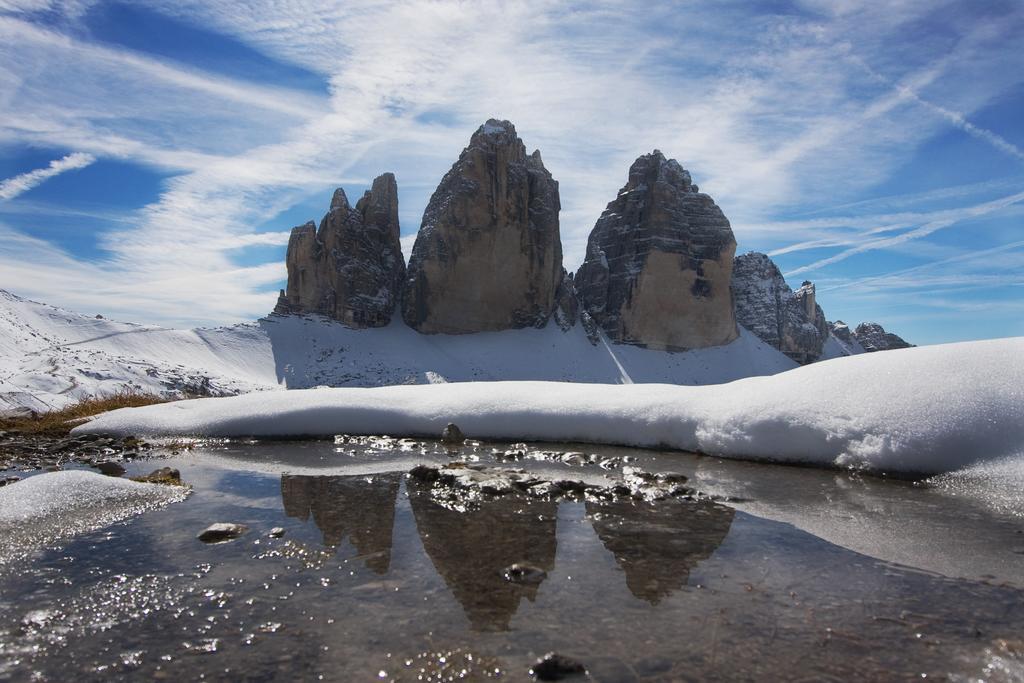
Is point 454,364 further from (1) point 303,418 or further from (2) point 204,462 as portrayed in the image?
(2) point 204,462

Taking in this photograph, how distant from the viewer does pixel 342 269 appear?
56812mm

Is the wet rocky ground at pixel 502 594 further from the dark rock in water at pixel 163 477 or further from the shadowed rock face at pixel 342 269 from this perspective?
the shadowed rock face at pixel 342 269

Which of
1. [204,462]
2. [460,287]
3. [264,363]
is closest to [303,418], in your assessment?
[204,462]

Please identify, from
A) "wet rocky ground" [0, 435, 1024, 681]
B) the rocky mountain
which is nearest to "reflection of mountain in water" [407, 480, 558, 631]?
"wet rocky ground" [0, 435, 1024, 681]

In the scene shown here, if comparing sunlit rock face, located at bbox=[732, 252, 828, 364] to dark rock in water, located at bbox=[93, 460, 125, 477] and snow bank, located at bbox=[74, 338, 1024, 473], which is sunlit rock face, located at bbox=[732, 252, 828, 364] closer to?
snow bank, located at bbox=[74, 338, 1024, 473]

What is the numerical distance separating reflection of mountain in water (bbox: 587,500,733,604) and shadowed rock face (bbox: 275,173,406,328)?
51778 mm

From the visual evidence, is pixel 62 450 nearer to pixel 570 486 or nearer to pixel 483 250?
pixel 570 486

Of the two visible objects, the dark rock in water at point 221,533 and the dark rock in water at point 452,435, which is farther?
the dark rock in water at point 452,435

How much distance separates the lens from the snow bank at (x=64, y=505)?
607cm

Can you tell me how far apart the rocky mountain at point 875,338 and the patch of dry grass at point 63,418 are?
104183 mm

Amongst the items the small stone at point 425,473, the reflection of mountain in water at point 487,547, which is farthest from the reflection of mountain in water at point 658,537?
the small stone at point 425,473

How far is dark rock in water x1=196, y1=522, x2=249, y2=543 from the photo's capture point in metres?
6.21

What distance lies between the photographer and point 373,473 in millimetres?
10172

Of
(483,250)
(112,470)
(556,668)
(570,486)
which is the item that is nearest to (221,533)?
(556,668)
